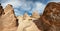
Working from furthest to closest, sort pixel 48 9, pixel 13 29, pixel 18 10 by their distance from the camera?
1. pixel 18 10
2. pixel 48 9
3. pixel 13 29

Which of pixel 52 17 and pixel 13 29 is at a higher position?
pixel 52 17

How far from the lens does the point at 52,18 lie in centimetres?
173

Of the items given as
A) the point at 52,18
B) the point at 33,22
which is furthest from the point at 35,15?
the point at 52,18

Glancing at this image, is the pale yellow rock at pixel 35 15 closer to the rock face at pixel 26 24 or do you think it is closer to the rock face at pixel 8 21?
the rock face at pixel 26 24

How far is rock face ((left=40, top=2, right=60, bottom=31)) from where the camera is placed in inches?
65.9

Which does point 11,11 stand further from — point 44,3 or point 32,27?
point 44,3

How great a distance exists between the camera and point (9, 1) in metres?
2.11

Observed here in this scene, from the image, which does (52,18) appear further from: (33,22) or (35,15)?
(35,15)

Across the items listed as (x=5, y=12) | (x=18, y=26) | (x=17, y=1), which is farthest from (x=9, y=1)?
(x=18, y=26)

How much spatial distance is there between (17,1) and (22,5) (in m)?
0.08

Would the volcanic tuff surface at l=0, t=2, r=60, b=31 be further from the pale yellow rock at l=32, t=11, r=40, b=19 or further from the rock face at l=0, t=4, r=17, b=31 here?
the pale yellow rock at l=32, t=11, r=40, b=19

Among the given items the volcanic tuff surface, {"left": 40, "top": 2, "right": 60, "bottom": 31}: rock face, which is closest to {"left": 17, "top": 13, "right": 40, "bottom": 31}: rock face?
the volcanic tuff surface

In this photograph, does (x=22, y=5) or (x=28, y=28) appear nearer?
(x=28, y=28)

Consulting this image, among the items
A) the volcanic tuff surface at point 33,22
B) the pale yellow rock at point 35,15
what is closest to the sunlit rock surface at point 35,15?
the pale yellow rock at point 35,15
